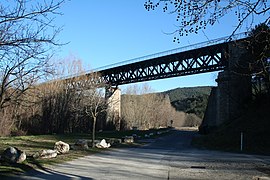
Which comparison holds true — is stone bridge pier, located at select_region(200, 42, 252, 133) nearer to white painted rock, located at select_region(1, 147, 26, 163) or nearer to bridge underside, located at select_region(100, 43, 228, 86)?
bridge underside, located at select_region(100, 43, 228, 86)

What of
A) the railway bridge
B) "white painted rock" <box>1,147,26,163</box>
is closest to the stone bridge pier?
the railway bridge

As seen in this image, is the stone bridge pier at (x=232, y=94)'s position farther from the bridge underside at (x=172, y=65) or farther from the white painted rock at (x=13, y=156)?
the white painted rock at (x=13, y=156)

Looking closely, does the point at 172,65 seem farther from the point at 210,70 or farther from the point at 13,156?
the point at 13,156

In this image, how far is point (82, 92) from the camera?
2232 inches

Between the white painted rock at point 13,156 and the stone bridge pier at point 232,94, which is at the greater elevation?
the stone bridge pier at point 232,94

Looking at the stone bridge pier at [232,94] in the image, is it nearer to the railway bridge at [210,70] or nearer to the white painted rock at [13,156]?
the railway bridge at [210,70]

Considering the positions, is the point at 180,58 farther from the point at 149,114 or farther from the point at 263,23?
the point at 263,23

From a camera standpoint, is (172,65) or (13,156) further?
(172,65)

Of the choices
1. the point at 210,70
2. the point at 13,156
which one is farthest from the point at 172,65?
the point at 13,156

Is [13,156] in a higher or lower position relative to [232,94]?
lower

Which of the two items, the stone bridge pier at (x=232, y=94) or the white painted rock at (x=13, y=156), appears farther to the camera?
the stone bridge pier at (x=232, y=94)

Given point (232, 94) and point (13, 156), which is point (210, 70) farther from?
point (13, 156)

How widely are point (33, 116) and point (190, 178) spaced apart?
4520cm

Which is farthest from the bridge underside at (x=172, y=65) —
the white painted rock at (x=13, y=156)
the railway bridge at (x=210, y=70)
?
the white painted rock at (x=13, y=156)
